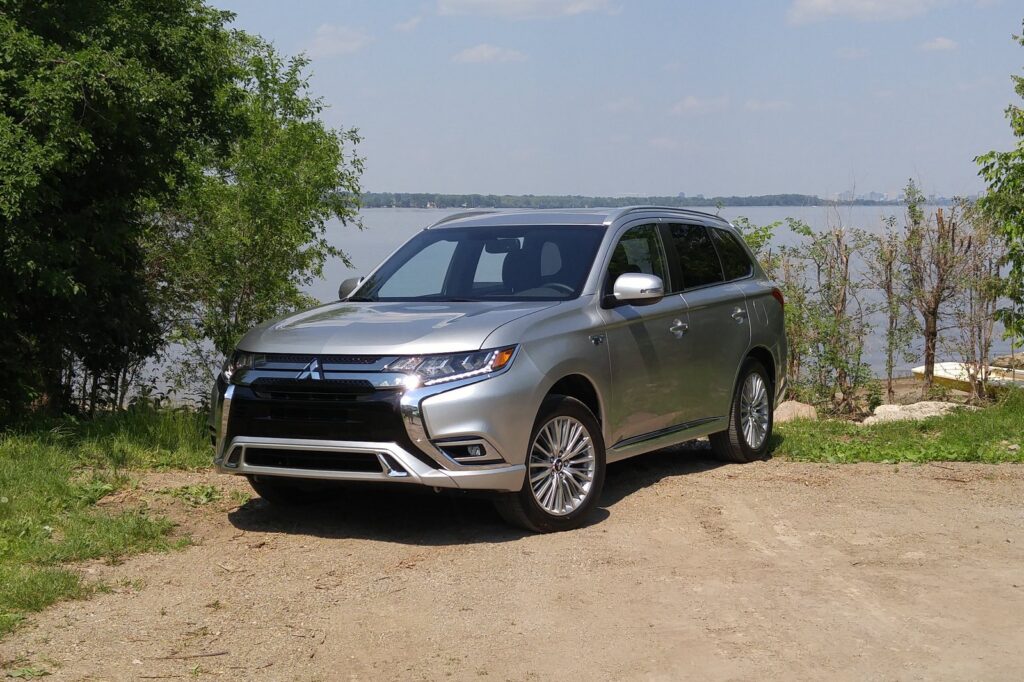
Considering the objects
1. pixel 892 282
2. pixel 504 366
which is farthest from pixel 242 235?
pixel 504 366

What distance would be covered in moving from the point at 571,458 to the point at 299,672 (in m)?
2.76

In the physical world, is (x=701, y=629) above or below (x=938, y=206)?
below

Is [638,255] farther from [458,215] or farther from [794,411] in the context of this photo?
[794,411]

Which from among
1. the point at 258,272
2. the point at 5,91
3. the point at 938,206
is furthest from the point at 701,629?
the point at 938,206

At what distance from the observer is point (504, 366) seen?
6.84 meters

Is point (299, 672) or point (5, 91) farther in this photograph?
point (5, 91)

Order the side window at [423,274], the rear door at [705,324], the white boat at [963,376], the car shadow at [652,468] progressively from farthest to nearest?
the white boat at [963,376] < the rear door at [705,324] < the car shadow at [652,468] < the side window at [423,274]

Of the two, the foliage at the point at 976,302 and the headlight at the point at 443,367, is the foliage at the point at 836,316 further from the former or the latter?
the headlight at the point at 443,367

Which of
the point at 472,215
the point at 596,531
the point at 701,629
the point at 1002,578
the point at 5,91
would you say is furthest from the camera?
the point at 5,91

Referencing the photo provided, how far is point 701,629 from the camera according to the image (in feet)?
17.7

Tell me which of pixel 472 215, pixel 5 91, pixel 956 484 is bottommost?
pixel 956 484

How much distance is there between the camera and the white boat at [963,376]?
2211cm

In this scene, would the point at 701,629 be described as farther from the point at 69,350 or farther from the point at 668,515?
the point at 69,350

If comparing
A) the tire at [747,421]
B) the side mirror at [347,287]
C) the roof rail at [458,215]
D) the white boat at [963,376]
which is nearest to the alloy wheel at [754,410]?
the tire at [747,421]
